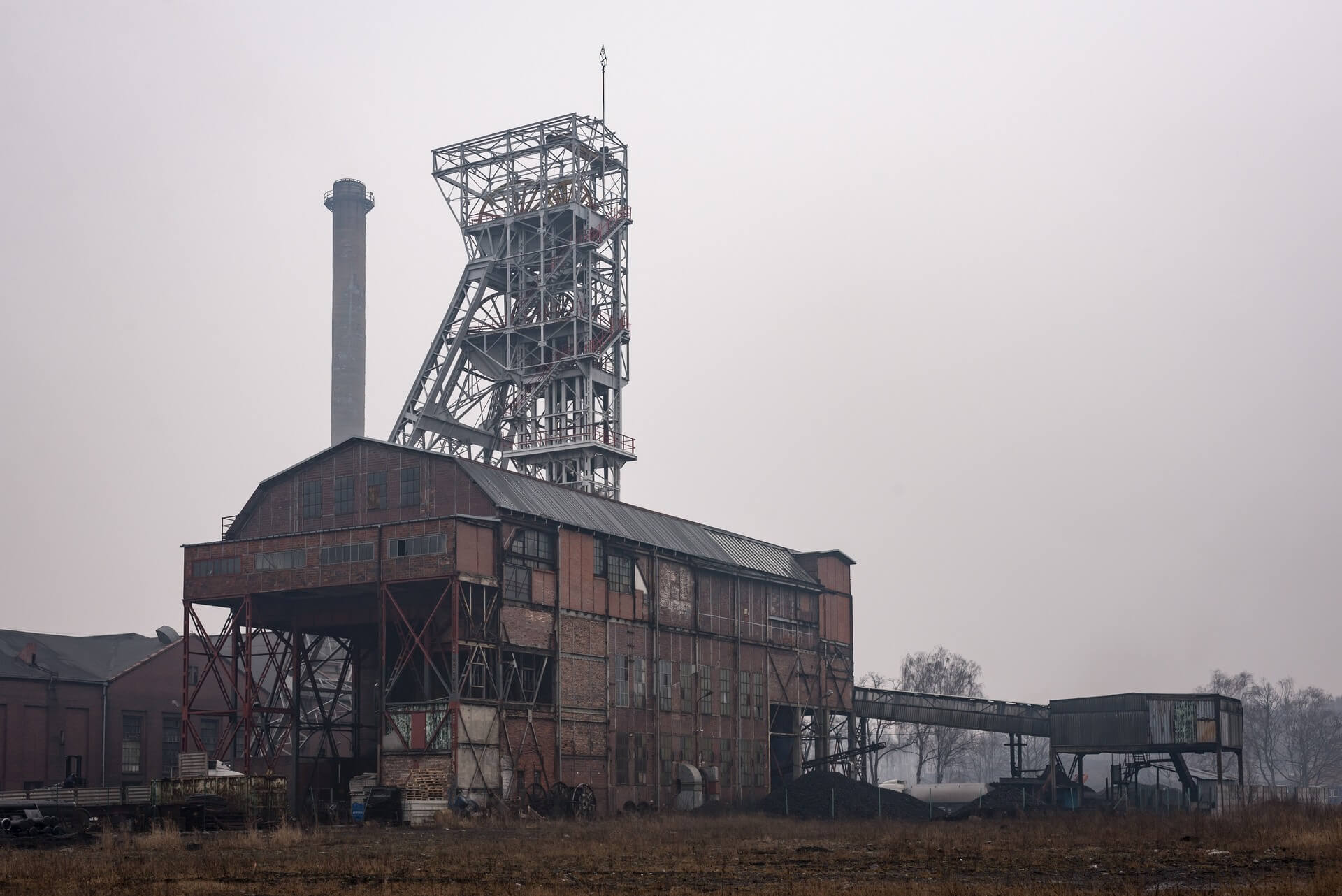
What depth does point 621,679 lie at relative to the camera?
50.6m

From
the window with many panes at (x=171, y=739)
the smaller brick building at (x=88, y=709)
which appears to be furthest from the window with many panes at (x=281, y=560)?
the window with many panes at (x=171, y=739)

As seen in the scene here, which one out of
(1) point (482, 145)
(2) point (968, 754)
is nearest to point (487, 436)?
(1) point (482, 145)

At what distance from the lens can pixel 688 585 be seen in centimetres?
5509

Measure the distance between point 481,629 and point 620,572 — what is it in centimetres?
797

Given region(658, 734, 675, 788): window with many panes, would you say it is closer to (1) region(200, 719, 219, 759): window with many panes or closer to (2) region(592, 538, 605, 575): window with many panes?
(2) region(592, 538, 605, 575): window with many panes

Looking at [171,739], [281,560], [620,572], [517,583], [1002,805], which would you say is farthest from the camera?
[171,739]

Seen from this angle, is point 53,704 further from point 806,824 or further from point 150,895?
point 150,895

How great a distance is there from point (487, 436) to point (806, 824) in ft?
104

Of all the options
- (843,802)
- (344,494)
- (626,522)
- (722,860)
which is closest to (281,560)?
(344,494)

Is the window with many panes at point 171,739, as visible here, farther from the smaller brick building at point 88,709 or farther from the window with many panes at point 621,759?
the window with many panes at point 621,759

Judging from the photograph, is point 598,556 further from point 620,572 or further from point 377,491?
point 377,491

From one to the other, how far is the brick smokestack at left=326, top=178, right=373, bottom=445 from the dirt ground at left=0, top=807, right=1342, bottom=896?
45.7 metres

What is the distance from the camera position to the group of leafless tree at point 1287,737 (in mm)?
101062

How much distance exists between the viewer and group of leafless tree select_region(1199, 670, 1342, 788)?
3979 inches
